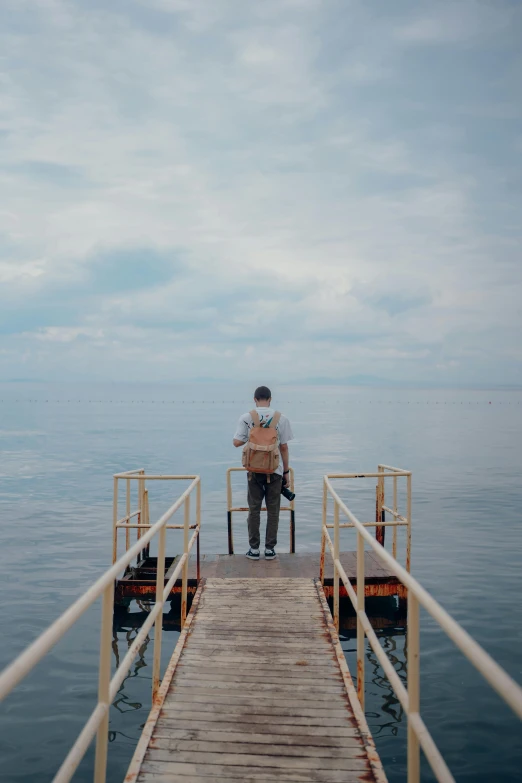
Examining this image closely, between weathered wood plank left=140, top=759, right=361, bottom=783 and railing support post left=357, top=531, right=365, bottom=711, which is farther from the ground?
railing support post left=357, top=531, right=365, bottom=711

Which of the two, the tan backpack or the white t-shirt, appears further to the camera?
the white t-shirt

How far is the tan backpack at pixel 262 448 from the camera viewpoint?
295 inches

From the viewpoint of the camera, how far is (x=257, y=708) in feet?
14.0

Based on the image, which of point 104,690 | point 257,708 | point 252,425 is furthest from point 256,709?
point 252,425

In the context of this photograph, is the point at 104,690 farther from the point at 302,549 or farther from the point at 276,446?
the point at 302,549

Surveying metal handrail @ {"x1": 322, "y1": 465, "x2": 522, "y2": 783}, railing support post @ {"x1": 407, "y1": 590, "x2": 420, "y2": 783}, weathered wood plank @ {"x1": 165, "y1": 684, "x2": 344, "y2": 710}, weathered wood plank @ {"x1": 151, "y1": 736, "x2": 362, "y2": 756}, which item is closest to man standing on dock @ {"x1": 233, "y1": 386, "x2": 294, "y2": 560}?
weathered wood plank @ {"x1": 165, "y1": 684, "x2": 344, "y2": 710}

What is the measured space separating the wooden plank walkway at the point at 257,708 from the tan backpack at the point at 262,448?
181 centimetres

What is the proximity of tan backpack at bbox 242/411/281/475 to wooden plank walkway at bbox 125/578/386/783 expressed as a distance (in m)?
1.81

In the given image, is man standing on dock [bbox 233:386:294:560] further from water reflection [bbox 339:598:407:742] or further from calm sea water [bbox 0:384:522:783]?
calm sea water [bbox 0:384:522:783]

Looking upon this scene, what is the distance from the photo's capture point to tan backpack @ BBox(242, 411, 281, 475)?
295 inches

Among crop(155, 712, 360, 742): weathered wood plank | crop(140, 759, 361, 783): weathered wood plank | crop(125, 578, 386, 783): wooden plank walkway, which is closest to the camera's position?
crop(140, 759, 361, 783): weathered wood plank

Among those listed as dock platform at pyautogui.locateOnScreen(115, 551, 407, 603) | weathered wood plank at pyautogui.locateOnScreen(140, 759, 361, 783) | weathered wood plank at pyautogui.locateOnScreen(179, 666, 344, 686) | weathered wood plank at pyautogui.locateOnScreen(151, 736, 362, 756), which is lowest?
dock platform at pyautogui.locateOnScreen(115, 551, 407, 603)

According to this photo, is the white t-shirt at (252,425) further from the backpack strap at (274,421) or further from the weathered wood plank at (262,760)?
the weathered wood plank at (262,760)

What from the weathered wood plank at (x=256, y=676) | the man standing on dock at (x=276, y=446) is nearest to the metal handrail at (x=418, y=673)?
the weathered wood plank at (x=256, y=676)
